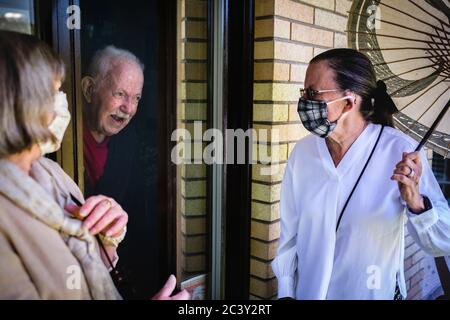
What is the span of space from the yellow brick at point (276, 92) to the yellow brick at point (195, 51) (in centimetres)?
28

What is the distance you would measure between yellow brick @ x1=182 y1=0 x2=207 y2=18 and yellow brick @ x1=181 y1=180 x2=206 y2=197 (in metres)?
0.73

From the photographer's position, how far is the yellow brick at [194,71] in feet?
5.93

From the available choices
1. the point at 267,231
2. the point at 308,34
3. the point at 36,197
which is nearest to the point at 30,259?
the point at 36,197

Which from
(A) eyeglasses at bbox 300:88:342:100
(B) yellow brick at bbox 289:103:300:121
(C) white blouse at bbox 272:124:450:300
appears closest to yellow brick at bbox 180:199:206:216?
(C) white blouse at bbox 272:124:450:300

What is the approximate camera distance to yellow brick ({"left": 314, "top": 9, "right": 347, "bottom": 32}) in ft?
5.91

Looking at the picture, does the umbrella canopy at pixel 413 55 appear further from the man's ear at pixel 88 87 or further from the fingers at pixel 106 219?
the fingers at pixel 106 219

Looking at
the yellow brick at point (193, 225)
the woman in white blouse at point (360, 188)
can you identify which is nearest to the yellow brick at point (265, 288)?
the woman in white blouse at point (360, 188)

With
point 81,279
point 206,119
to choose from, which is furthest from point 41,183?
point 206,119

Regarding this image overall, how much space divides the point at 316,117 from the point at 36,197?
1.11 metres

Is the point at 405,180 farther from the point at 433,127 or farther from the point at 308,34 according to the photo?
the point at 308,34

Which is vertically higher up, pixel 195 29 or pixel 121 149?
pixel 195 29

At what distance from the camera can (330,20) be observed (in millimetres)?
1848

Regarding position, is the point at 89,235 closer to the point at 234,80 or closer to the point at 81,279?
the point at 81,279
